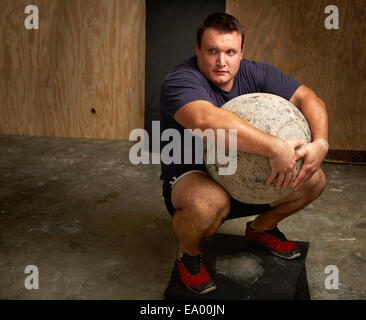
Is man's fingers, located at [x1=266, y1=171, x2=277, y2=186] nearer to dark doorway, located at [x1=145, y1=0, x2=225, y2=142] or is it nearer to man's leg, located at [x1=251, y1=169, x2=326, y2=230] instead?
man's leg, located at [x1=251, y1=169, x2=326, y2=230]

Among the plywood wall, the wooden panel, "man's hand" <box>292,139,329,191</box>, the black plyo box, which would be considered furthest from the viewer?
the plywood wall

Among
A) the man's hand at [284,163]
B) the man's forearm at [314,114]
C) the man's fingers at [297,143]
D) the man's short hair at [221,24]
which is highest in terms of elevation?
the man's short hair at [221,24]

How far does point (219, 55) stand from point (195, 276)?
110 centimetres

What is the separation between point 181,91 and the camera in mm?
2191

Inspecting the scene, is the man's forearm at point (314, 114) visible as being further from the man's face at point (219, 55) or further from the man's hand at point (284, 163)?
the man's face at point (219, 55)

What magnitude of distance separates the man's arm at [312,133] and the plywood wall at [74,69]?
107 inches

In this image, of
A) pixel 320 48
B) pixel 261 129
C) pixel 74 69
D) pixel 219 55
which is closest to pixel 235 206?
pixel 261 129

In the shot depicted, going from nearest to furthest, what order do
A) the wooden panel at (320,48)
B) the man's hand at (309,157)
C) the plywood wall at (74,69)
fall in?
1. the man's hand at (309,157)
2. the wooden panel at (320,48)
3. the plywood wall at (74,69)

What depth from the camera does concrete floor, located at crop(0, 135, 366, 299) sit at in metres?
2.53

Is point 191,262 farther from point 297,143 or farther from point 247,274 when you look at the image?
point 297,143

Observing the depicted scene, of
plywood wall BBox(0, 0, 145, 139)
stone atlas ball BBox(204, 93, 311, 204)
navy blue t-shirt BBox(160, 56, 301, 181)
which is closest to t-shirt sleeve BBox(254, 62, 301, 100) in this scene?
navy blue t-shirt BBox(160, 56, 301, 181)

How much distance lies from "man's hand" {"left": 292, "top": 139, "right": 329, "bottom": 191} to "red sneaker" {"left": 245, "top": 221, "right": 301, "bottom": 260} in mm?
549

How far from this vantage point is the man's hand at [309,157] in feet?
6.93

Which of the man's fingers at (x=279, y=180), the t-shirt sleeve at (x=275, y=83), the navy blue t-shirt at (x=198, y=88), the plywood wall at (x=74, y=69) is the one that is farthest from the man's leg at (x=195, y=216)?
the plywood wall at (x=74, y=69)
